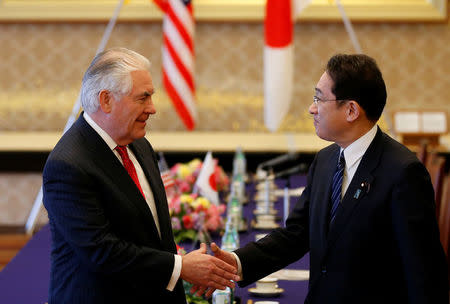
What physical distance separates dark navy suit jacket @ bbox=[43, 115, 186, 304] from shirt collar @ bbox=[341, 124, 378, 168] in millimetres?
717

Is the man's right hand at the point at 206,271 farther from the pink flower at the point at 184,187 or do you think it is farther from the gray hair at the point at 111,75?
the pink flower at the point at 184,187

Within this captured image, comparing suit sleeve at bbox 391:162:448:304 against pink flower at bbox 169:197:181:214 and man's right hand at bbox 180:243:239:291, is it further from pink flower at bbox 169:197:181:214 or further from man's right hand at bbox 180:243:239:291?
pink flower at bbox 169:197:181:214

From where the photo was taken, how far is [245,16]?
8.30 metres

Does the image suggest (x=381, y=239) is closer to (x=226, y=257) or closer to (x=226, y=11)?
(x=226, y=257)

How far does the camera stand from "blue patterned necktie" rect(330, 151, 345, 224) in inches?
100

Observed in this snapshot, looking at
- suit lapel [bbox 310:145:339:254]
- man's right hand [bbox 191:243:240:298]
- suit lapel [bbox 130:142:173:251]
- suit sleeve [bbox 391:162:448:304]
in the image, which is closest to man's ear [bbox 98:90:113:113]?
suit lapel [bbox 130:142:173:251]

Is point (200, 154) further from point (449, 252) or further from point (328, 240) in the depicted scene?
point (328, 240)

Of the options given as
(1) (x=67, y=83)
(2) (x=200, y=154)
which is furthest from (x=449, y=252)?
(1) (x=67, y=83)

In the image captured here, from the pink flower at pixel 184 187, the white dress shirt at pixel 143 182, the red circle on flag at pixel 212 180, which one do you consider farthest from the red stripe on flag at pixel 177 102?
the white dress shirt at pixel 143 182

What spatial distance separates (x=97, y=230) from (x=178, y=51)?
5.82 meters

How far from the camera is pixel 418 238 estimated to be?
2283 millimetres

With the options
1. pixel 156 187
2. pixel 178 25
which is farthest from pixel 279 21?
pixel 156 187

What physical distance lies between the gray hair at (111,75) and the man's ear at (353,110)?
0.75 m

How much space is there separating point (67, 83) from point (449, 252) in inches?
216
